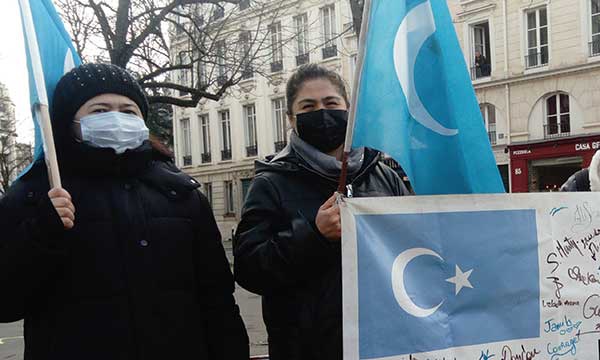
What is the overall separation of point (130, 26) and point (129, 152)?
929 cm

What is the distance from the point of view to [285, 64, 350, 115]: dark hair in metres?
2.54

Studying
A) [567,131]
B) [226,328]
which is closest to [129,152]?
[226,328]

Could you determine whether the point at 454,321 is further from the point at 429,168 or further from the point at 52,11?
the point at 52,11

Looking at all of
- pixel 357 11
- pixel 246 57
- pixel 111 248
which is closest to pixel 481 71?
pixel 246 57

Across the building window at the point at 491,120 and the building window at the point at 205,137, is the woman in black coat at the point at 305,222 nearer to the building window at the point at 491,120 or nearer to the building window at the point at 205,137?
the building window at the point at 491,120

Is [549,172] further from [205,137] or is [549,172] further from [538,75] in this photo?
[205,137]

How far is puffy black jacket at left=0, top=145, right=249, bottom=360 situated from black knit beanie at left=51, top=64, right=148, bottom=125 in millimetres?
190

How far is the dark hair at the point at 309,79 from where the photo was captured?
2.54m

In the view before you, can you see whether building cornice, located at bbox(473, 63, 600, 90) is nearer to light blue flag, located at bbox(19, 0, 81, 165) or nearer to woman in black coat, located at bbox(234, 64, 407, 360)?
woman in black coat, located at bbox(234, 64, 407, 360)

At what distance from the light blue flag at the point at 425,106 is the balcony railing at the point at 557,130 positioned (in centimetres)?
1937

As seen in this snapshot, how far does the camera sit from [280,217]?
2.38 m

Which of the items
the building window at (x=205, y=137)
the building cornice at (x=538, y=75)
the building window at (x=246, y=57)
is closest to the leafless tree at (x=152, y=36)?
the building window at (x=246, y=57)

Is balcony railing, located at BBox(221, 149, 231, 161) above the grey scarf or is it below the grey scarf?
above

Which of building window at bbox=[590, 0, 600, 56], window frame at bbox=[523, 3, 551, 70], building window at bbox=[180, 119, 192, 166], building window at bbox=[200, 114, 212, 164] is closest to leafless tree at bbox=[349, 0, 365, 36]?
building window at bbox=[590, 0, 600, 56]
